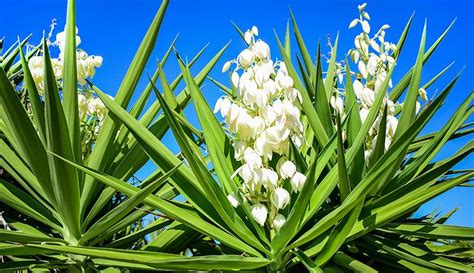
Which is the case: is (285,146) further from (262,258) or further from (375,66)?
(375,66)

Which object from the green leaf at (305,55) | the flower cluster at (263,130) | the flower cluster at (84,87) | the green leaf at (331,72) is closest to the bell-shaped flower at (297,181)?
the flower cluster at (263,130)

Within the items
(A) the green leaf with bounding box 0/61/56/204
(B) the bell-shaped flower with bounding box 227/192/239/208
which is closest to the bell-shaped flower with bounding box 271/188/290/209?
(B) the bell-shaped flower with bounding box 227/192/239/208

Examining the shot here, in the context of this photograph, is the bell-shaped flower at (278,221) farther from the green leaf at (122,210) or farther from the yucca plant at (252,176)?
the green leaf at (122,210)

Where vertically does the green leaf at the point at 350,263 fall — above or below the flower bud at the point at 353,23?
below

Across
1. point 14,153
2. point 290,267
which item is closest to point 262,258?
point 290,267

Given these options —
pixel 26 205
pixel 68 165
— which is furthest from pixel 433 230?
pixel 26 205

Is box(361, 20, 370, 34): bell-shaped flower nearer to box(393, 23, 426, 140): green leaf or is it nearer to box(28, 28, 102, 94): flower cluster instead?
box(393, 23, 426, 140): green leaf

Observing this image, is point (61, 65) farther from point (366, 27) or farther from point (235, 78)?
point (366, 27)

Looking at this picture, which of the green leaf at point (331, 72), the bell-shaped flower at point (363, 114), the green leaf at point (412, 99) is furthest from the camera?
the green leaf at point (331, 72)
